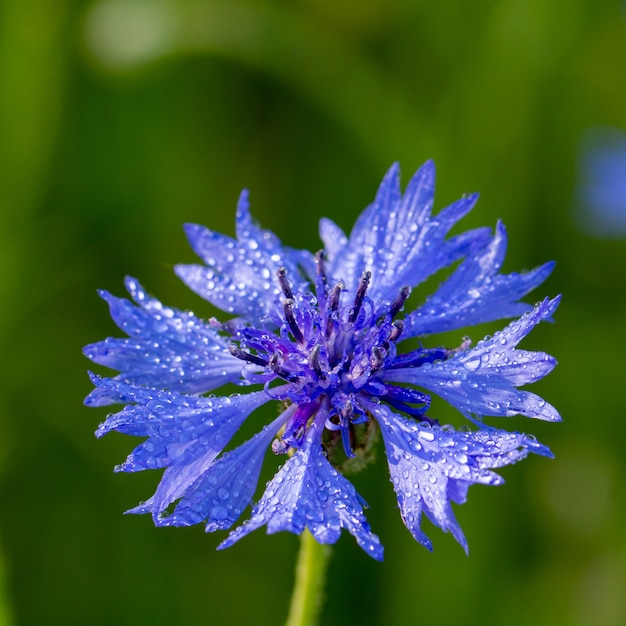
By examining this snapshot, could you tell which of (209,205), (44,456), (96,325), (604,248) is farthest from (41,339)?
(604,248)

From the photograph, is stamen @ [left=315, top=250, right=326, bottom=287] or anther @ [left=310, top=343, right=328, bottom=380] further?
stamen @ [left=315, top=250, right=326, bottom=287]

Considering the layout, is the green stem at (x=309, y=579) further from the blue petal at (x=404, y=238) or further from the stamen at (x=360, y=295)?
the blue petal at (x=404, y=238)

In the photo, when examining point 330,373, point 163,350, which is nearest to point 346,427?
point 330,373

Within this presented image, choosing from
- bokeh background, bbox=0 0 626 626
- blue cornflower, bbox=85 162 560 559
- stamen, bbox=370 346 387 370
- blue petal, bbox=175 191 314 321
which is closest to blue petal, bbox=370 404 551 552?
blue cornflower, bbox=85 162 560 559

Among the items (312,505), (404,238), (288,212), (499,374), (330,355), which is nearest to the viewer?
(312,505)

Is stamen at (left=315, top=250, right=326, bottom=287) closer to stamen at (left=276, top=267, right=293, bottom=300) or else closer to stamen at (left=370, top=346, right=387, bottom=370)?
stamen at (left=276, top=267, right=293, bottom=300)

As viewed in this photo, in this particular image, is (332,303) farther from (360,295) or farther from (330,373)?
(330,373)

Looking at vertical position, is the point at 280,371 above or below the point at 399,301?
below
